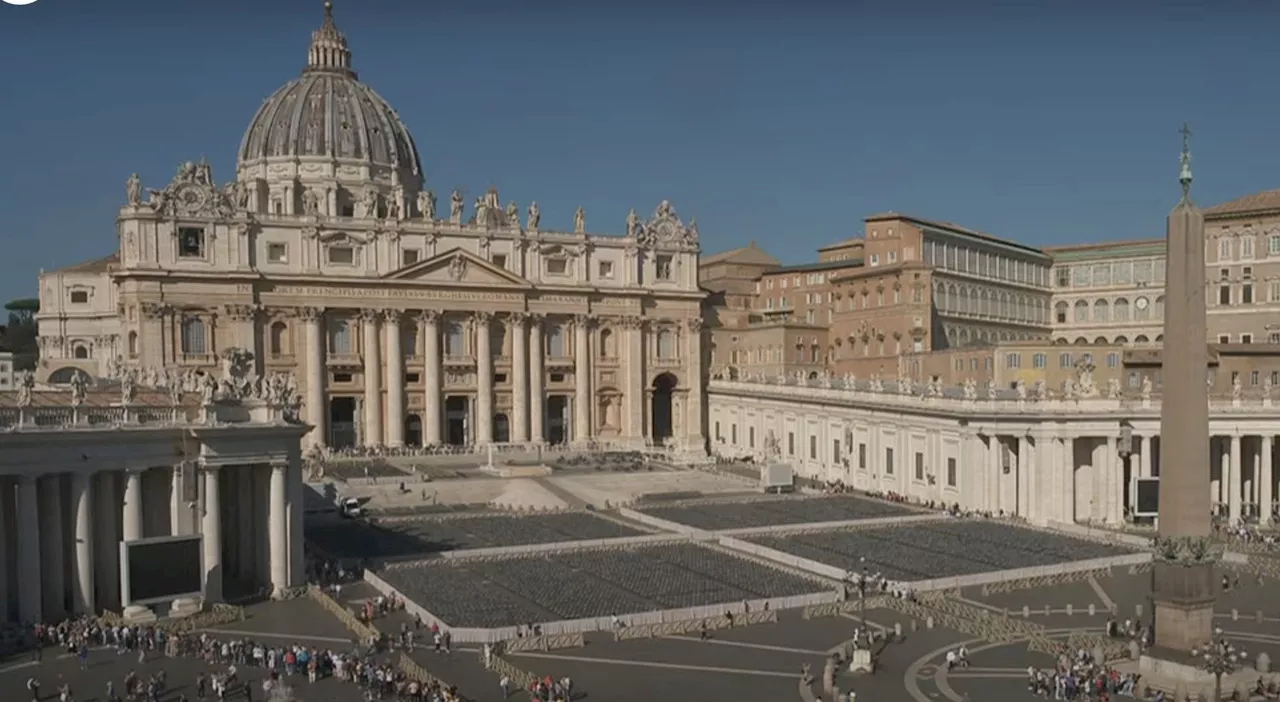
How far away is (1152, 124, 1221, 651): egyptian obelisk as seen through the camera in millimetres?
22750

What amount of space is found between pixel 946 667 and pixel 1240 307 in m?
53.2

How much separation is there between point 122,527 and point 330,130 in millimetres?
63126

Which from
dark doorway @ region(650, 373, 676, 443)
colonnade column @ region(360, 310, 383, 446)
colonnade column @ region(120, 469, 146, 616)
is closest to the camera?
colonnade column @ region(120, 469, 146, 616)

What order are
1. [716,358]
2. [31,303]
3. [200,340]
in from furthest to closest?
[31,303] < [716,358] < [200,340]

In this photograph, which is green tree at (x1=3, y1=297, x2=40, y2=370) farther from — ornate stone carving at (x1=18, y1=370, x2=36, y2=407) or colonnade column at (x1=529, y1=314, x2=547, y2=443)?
ornate stone carving at (x1=18, y1=370, x2=36, y2=407)

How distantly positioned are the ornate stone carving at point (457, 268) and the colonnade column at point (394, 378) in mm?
4176

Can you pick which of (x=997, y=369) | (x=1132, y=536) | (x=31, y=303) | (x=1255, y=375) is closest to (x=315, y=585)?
(x=1132, y=536)

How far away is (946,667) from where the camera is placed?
84.4 ft

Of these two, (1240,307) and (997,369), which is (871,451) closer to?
(997,369)

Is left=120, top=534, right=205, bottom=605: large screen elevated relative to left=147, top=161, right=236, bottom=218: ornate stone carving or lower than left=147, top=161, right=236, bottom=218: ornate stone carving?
lower

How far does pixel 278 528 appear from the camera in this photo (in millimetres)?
32812

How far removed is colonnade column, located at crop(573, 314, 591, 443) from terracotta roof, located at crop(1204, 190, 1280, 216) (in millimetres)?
39072

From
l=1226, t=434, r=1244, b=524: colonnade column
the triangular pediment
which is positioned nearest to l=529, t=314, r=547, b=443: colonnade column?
the triangular pediment

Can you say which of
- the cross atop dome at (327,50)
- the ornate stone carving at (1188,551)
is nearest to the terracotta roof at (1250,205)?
the ornate stone carving at (1188,551)
